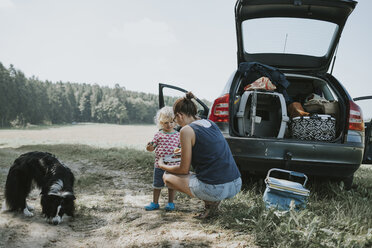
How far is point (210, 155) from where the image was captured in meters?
2.67

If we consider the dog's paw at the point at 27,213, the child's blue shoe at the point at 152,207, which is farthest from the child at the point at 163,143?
the dog's paw at the point at 27,213

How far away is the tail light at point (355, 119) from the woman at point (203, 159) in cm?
177

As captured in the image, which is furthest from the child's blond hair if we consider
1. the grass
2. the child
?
the grass

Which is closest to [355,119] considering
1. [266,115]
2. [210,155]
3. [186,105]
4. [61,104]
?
[266,115]

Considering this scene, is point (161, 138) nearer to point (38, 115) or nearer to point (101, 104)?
point (38, 115)

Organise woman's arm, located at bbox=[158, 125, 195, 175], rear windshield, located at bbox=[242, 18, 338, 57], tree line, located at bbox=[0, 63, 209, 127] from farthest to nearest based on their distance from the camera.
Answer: tree line, located at bbox=[0, 63, 209, 127] < rear windshield, located at bbox=[242, 18, 338, 57] < woman's arm, located at bbox=[158, 125, 195, 175]

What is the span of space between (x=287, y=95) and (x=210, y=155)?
2.19 m

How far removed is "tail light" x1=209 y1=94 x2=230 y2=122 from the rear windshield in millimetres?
1580

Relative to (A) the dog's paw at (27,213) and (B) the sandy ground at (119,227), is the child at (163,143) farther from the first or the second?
(A) the dog's paw at (27,213)

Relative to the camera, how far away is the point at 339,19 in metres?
4.08

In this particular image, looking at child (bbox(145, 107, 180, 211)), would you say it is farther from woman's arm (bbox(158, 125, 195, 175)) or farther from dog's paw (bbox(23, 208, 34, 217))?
dog's paw (bbox(23, 208, 34, 217))

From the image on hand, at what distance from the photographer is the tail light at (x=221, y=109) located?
3508 millimetres

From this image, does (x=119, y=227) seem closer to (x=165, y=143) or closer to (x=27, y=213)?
(x=165, y=143)

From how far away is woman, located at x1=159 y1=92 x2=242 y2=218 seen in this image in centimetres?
264
